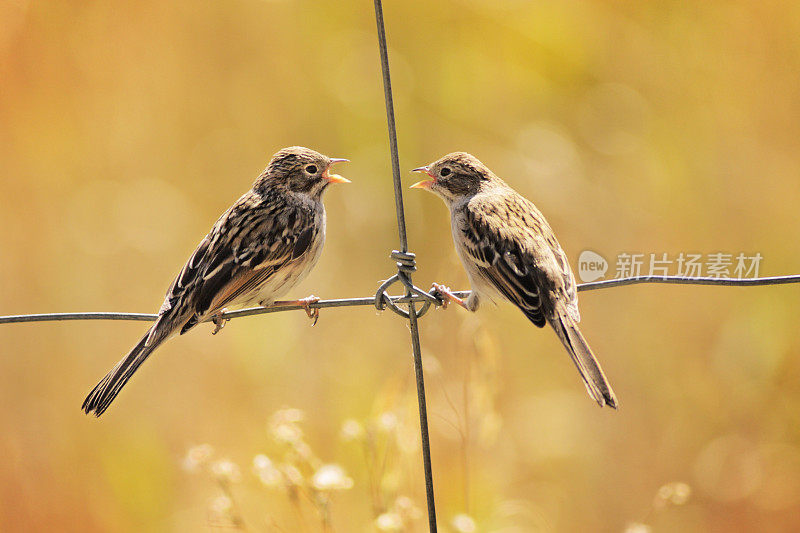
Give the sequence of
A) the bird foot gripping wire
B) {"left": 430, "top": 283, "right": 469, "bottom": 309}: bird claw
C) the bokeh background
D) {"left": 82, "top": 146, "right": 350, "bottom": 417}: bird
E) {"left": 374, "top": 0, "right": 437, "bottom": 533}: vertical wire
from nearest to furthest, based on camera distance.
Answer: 1. {"left": 374, "top": 0, "right": 437, "bottom": 533}: vertical wire
2. the bird foot gripping wire
3. {"left": 82, "top": 146, "right": 350, "bottom": 417}: bird
4. {"left": 430, "top": 283, "right": 469, "bottom": 309}: bird claw
5. the bokeh background

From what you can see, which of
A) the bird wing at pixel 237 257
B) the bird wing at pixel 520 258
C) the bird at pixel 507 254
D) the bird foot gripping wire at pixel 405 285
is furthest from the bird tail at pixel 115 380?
the bird wing at pixel 520 258

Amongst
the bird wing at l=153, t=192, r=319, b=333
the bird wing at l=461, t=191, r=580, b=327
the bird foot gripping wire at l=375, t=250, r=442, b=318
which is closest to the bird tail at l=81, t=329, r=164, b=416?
the bird wing at l=153, t=192, r=319, b=333

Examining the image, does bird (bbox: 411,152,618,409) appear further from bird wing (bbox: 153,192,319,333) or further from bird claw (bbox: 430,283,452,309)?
bird wing (bbox: 153,192,319,333)

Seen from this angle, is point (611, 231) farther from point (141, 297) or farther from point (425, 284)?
point (141, 297)

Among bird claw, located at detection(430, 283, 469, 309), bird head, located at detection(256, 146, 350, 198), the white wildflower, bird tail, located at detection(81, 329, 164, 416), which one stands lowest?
the white wildflower

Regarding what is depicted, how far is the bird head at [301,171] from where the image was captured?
12.4ft

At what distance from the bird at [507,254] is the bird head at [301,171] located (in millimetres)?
482

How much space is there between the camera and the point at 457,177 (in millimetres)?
3838

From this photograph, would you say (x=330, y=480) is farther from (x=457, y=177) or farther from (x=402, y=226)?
(x=457, y=177)

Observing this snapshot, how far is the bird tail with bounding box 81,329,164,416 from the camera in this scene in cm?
287

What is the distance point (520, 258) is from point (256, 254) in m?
1.12

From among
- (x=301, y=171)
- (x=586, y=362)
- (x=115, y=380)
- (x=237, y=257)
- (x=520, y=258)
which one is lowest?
(x=115, y=380)

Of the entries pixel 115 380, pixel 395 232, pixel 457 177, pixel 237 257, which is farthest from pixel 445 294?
pixel 115 380

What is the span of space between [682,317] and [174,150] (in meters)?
3.14
